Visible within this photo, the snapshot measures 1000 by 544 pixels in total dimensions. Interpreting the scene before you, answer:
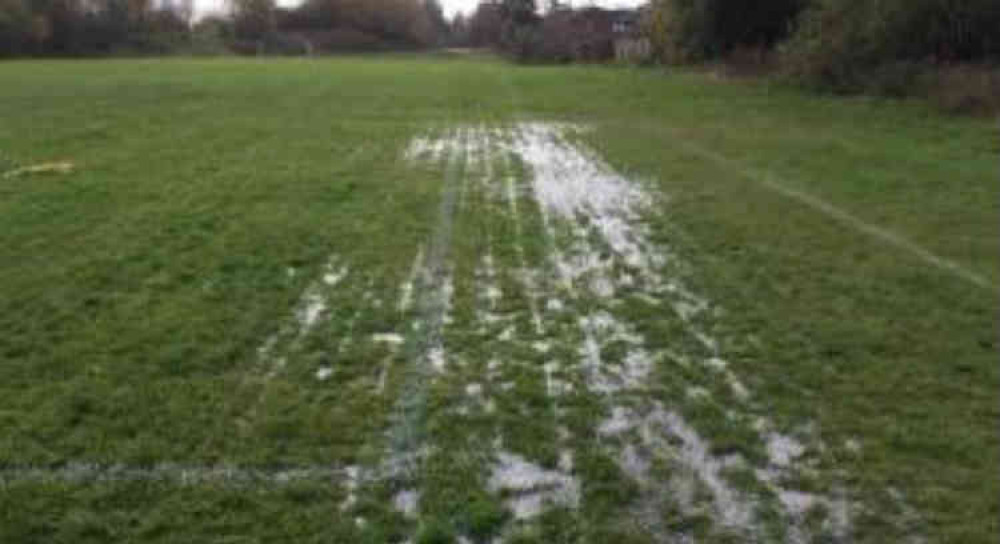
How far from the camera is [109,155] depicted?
39.4 ft

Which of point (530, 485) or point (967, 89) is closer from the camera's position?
point (530, 485)

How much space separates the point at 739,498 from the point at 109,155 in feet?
34.5

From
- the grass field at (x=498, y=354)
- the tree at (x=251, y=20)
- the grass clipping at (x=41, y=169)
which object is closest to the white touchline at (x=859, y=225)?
the grass field at (x=498, y=354)

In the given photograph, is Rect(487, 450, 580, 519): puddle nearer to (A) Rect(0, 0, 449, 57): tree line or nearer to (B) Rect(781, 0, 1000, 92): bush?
(B) Rect(781, 0, 1000, 92): bush

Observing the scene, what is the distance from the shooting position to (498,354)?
479 cm

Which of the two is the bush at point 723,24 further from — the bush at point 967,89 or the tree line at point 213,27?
the tree line at point 213,27

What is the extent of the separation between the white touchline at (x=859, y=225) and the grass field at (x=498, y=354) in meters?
0.04

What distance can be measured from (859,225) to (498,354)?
4.30 metres

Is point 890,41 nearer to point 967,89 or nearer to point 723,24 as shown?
point 967,89

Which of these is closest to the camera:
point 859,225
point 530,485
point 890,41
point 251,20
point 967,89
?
point 530,485

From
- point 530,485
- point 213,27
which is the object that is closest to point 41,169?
point 530,485

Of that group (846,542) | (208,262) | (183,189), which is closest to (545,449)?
(846,542)

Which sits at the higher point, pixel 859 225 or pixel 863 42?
pixel 863 42

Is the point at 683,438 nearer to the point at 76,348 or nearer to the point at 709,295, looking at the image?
the point at 709,295
